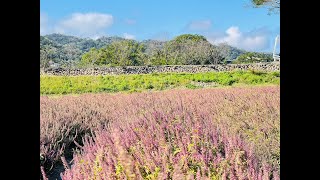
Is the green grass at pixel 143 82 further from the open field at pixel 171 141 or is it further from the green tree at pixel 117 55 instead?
the open field at pixel 171 141

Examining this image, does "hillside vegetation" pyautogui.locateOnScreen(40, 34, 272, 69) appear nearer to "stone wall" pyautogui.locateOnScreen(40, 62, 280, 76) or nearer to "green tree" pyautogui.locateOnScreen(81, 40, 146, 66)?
"green tree" pyautogui.locateOnScreen(81, 40, 146, 66)

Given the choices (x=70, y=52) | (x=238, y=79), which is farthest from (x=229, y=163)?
(x=70, y=52)

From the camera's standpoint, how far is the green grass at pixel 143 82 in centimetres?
1931

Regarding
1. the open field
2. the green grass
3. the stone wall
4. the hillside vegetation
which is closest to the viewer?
the open field

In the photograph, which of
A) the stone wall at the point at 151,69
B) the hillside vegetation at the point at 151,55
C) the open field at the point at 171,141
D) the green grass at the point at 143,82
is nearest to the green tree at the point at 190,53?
the hillside vegetation at the point at 151,55

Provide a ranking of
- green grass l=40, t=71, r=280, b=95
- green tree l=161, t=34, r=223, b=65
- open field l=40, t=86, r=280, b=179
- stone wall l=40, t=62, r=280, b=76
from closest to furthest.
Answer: open field l=40, t=86, r=280, b=179 < green grass l=40, t=71, r=280, b=95 < stone wall l=40, t=62, r=280, b=76 < green tree l=161, t=34, r=223, b=65

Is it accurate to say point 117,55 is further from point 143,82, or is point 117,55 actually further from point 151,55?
point 143,82

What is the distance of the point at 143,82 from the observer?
69.8 feet

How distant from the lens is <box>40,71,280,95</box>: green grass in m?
19.3

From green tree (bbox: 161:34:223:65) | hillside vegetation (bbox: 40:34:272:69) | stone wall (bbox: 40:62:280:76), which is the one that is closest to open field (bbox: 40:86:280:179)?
stone wall (bbox: 40:62:280:76)

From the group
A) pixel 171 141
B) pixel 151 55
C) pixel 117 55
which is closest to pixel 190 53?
pixel 151 55
